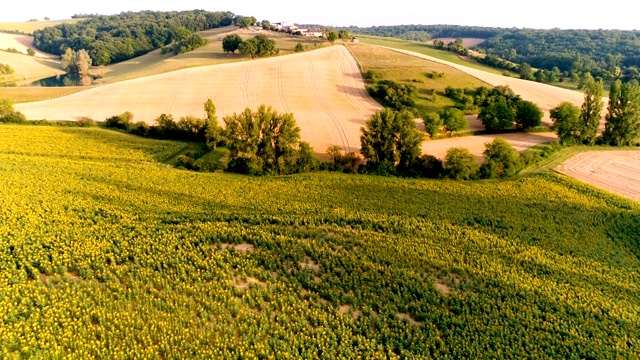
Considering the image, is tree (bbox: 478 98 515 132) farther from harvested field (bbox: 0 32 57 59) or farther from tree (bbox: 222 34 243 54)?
harvested field (bbox: 0 32 57 59)

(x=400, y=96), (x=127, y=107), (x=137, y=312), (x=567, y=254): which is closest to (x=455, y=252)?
(x=567, y=254)

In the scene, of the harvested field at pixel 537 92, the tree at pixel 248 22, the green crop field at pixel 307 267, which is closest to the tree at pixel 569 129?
the harvested field at pixel 537 92

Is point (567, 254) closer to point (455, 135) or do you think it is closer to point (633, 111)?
point (455, 135)

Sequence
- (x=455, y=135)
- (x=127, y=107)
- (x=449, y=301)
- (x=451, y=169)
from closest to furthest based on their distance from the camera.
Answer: (x=449, y=301) < (x=451, y=169) < (x=455, y=135) < (x=127, y=107)

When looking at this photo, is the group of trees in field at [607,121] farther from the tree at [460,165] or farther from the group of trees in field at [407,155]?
the tree at [460,165]

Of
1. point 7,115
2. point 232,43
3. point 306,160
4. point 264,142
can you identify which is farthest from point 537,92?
point 7,115

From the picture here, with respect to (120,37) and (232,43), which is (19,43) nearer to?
(120,37)

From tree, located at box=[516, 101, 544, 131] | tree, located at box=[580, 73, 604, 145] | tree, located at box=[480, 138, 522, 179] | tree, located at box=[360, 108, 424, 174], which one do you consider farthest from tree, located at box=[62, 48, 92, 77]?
tree, located at box=[580, 73, 604, 145]
